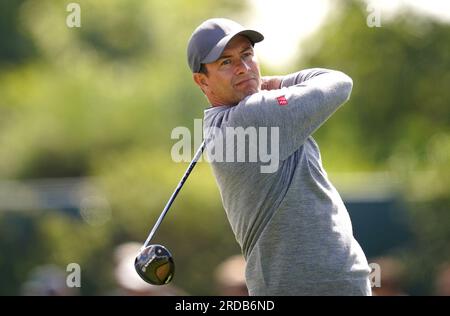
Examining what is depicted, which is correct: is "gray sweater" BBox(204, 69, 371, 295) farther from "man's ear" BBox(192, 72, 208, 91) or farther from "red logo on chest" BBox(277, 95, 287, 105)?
"man's ear" BBox(192, 72, 208, 91)

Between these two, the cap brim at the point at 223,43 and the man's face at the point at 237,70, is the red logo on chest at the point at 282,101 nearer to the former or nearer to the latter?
the man's face at the point at 237,70

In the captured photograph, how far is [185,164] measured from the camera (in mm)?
14828

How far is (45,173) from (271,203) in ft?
58.6

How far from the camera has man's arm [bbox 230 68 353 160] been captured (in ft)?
16.5

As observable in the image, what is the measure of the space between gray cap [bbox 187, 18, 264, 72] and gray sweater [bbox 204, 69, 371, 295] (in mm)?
264

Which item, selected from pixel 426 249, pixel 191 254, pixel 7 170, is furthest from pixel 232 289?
pixel 7 170

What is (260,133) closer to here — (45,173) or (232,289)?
(232,289)

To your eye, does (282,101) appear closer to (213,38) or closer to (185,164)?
(213,38)

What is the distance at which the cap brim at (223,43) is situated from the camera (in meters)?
5.18

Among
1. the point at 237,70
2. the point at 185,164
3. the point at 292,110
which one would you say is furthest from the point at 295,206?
the point at 185,164

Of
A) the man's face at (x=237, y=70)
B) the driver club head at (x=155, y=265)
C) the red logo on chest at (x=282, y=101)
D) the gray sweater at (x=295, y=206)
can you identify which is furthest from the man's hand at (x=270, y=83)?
the driver club head at (x=155, y=265)

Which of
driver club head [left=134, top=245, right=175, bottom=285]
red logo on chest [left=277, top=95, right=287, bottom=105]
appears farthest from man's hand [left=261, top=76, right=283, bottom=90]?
driver club head [left=134, top=245, right=175, bottom=285]

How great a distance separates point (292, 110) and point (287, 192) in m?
0.34

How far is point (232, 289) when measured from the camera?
8781mm
